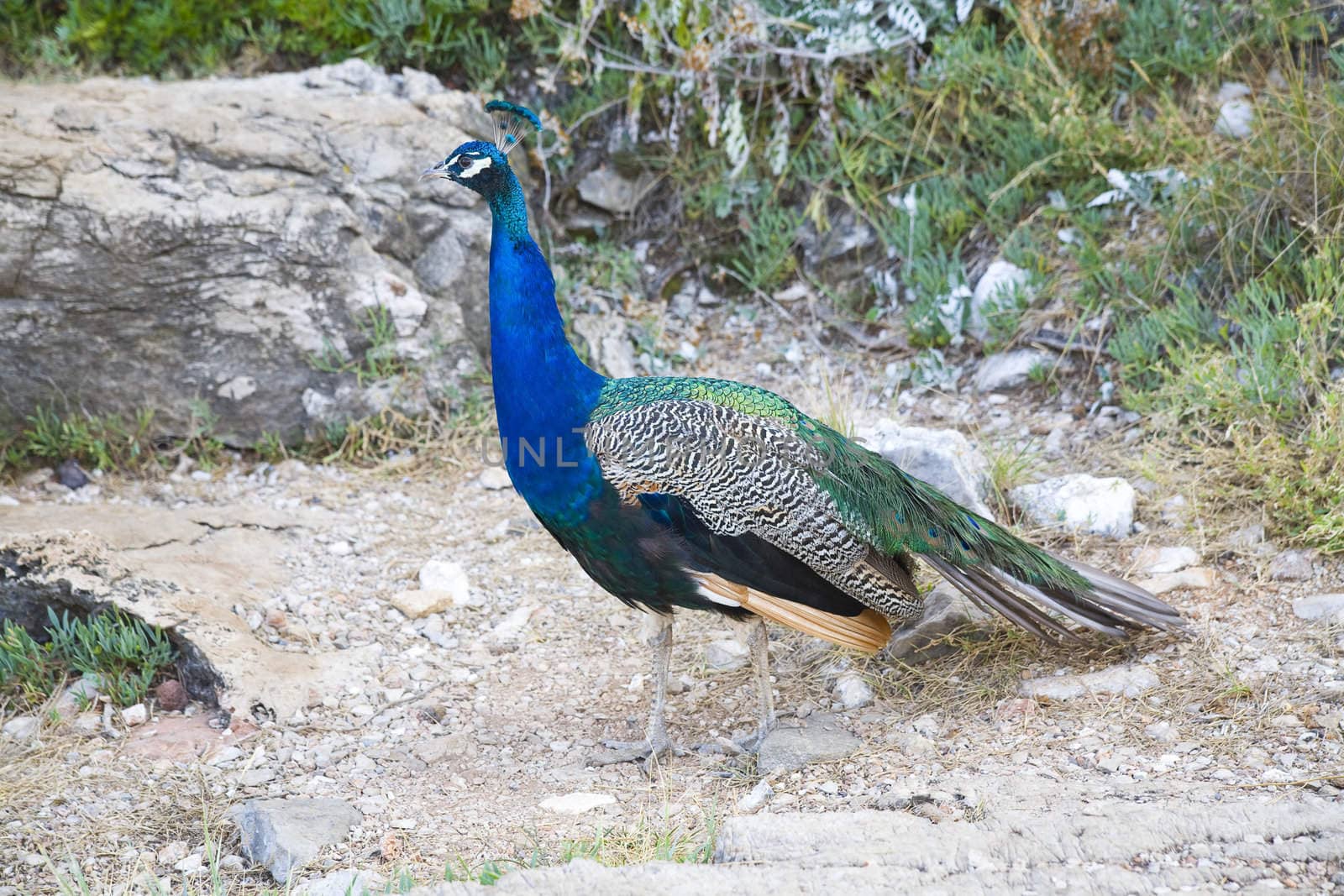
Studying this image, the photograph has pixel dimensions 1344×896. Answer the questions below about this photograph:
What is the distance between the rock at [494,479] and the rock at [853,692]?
1.71 meters

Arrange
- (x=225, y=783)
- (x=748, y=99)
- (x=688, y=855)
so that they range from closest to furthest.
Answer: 1. (x=688, y=855)
2. (x=225, y=783)
3. (x=748, y=99)

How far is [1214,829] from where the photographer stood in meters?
2.24

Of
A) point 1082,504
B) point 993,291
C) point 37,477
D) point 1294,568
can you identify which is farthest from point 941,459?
point 37,477

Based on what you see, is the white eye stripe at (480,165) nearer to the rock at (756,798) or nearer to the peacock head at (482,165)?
the peacock head at (482,165)

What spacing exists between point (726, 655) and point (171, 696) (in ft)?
5.17

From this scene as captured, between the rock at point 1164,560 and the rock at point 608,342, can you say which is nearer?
the rock at point 1164,560

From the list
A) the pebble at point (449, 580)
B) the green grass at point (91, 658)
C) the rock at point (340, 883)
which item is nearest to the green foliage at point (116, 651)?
the green grass at point (91, 658)

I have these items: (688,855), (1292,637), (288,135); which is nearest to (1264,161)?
(1292,637)

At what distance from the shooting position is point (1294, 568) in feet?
11.3

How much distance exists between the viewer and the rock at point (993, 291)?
4.83 meters

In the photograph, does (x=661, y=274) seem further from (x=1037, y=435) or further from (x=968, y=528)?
(x=968, y=528)

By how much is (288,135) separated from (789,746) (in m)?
3.28

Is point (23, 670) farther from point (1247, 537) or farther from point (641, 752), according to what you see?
point (1247, 537)

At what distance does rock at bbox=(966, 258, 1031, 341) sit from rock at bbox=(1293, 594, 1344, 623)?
183 centimetres
